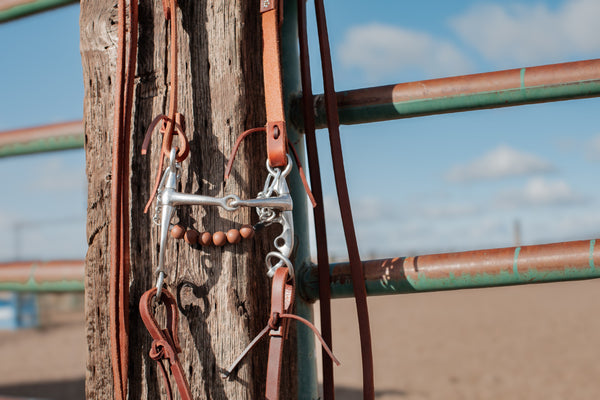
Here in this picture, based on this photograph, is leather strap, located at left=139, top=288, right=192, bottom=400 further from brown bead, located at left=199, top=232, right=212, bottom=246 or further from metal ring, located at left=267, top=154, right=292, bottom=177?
metal ring, located at left=267, top=154, right=292, bottom=177

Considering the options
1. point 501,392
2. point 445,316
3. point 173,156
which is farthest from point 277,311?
point 445,316

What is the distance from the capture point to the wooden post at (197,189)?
2.48 ft

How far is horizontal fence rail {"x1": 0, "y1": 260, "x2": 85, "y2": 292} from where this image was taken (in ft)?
3.31

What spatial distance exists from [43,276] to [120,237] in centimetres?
39

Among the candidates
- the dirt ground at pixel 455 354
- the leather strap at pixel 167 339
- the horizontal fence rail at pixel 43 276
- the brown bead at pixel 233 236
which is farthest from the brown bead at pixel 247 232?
the dirt ground at pixel 455 354

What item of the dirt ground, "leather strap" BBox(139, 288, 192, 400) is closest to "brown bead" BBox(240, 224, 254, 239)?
"leather strap" BBox(139, 288, 192, 400)

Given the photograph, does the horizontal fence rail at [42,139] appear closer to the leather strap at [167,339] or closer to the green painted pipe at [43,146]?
the green painted pipe at [43,146]

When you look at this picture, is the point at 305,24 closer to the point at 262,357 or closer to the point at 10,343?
the point at 262,357

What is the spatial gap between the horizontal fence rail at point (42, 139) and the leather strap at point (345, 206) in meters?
0.53

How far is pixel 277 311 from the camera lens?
70cm

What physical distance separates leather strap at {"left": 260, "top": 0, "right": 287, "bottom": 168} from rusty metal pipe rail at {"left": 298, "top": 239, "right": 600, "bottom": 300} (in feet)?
0.82

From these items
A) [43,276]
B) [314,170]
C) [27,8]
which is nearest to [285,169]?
[314,170]

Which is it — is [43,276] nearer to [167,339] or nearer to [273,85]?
[167,339]

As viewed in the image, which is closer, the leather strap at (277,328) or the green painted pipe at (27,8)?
the leather strap at (277,328)
